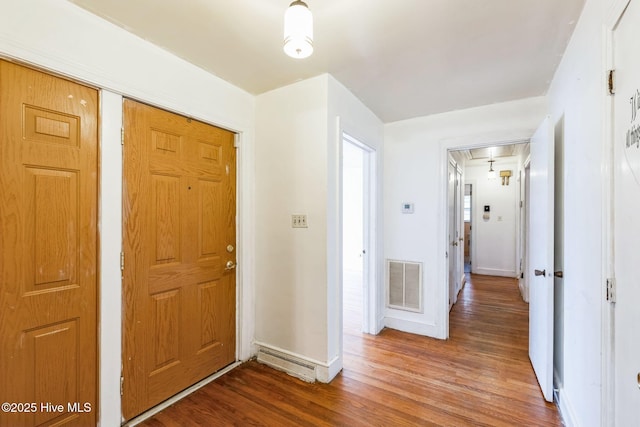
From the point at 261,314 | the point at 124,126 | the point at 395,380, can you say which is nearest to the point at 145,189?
the point at 124,126

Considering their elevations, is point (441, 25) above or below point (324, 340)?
above

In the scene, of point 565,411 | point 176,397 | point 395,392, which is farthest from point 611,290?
point 176,397

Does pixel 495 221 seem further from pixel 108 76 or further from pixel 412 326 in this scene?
pixel 108 76

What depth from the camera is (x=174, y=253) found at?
1995 millimetres

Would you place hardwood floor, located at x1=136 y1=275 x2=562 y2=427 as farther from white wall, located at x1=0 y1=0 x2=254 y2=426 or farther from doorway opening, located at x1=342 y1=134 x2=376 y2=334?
white wall, located at x1=0 y1=0 x2=254 y2=426

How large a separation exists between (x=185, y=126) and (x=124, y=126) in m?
0.42

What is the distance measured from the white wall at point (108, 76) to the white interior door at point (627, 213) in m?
2.36

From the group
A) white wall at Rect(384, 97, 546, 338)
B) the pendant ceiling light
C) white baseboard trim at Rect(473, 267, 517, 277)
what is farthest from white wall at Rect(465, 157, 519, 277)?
the pendant ceiling light

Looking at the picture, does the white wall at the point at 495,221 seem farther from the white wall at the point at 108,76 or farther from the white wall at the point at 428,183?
the white wall at the point at 108,76

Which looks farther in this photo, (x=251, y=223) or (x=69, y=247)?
(x=251, y=223)

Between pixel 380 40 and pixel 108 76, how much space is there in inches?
66.3

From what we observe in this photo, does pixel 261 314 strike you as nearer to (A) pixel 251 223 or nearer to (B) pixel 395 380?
(A) pixel 251 223

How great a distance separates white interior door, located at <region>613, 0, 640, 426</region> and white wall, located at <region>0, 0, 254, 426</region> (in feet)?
7.74

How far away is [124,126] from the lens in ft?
5.65
